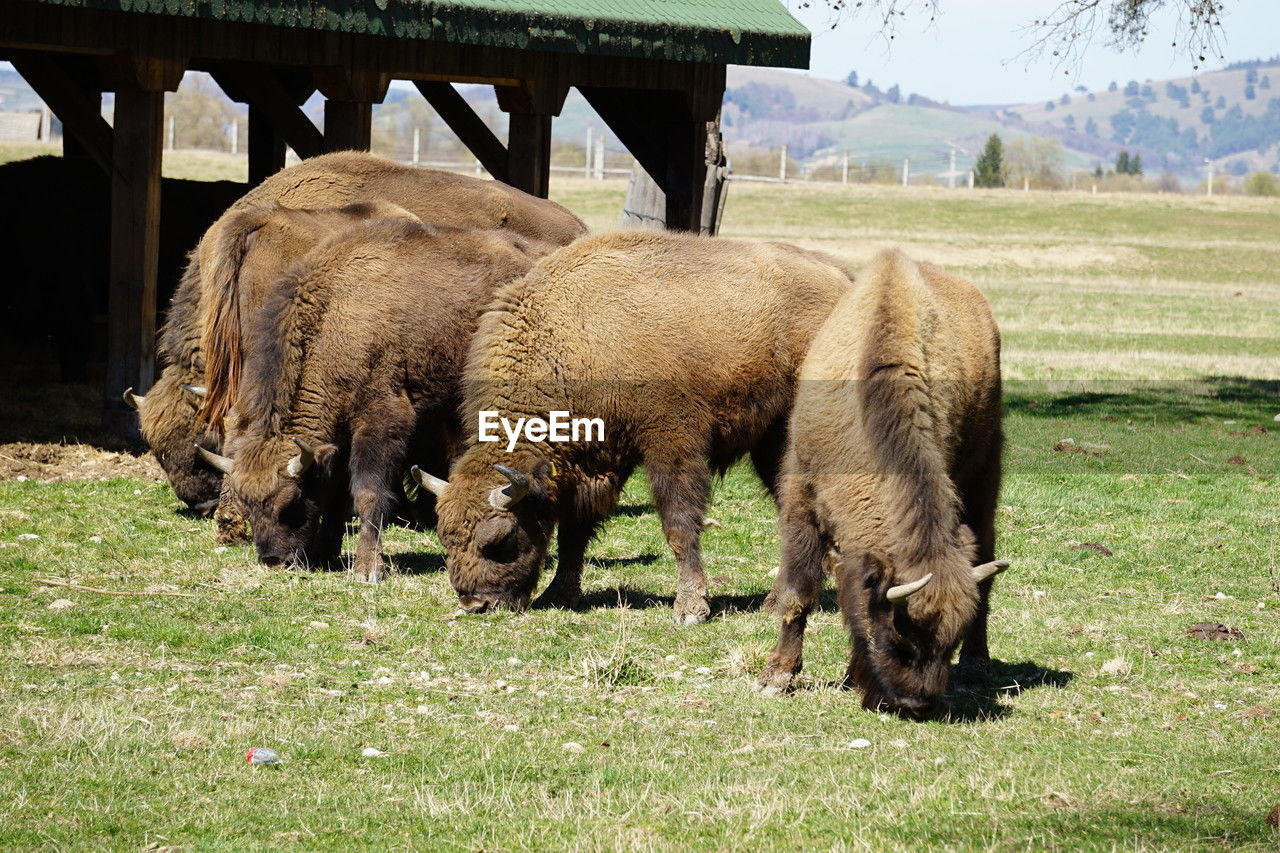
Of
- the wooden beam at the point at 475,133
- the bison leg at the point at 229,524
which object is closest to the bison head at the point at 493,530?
the bison leg at the point at 229,524

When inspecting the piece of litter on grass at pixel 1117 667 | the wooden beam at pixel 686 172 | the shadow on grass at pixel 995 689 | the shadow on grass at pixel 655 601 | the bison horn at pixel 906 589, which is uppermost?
the wooden beam at pixel 686 172

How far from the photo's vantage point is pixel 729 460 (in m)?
9.09

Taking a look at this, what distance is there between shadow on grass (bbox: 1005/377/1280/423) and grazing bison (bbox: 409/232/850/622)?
368 inches

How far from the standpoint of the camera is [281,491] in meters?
9.48

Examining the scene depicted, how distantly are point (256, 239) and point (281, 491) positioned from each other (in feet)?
8.03

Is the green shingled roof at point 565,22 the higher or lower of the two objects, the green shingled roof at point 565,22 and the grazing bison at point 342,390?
the higher

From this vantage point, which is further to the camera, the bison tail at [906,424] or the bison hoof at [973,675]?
the bison hoof at [973,675]

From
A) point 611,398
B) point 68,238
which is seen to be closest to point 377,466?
point 611,398

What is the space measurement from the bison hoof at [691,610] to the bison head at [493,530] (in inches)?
34.3

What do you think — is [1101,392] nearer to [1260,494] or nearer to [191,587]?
[1260,494]

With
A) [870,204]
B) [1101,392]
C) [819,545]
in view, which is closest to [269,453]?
[819,545]

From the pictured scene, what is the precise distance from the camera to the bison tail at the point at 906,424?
6.48 meters

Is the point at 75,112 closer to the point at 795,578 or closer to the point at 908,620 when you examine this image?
the point at 795,578

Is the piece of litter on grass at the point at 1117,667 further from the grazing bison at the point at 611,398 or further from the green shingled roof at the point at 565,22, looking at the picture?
the green shingled roof at the point at 565,22
